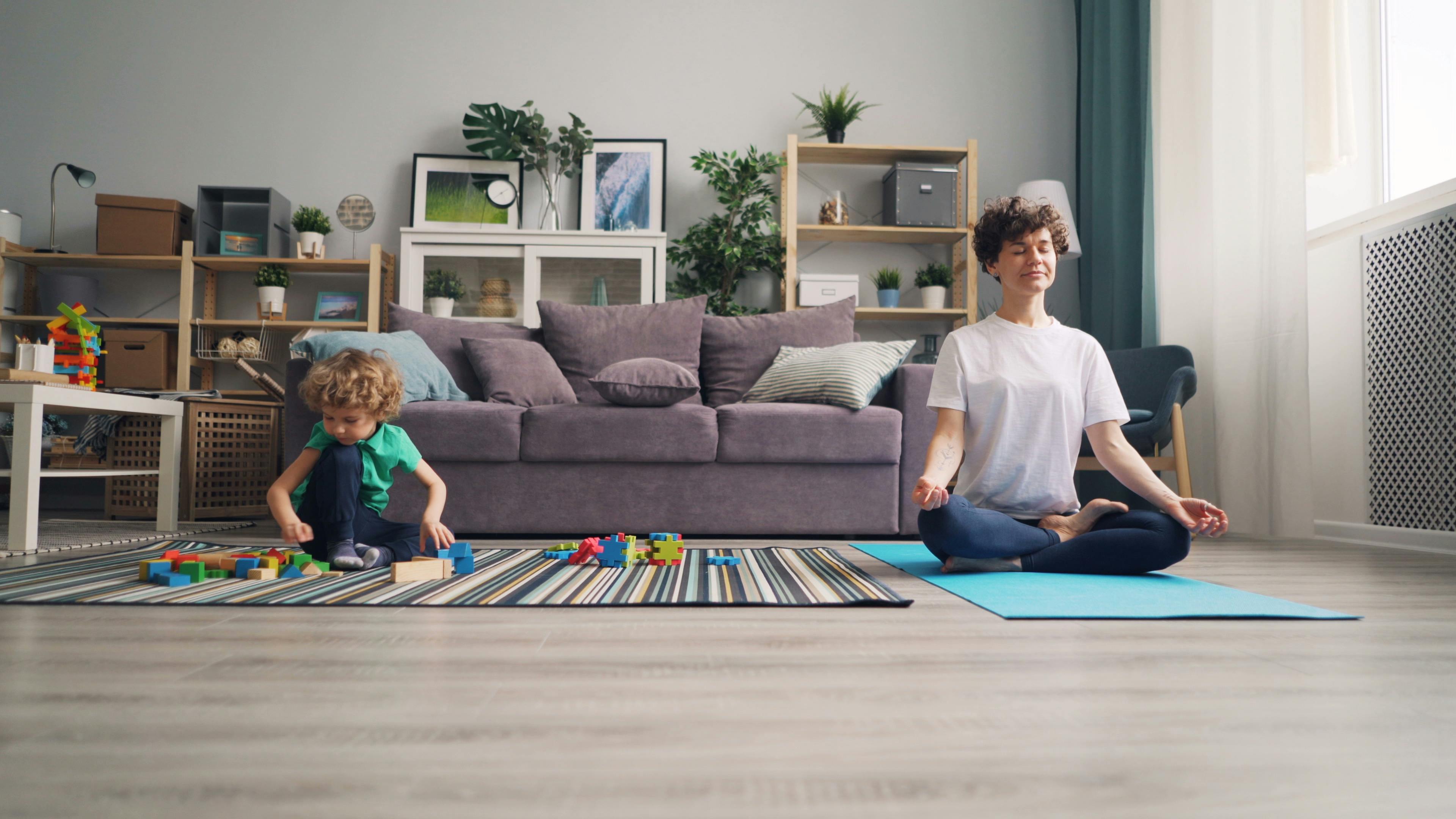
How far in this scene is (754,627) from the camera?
1204 millimetres

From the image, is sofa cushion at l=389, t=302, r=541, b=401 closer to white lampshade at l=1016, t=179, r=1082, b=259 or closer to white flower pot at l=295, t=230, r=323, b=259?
white flower pot at l=295, t=230, r=323, b=259

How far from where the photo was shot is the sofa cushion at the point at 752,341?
10.4 feet

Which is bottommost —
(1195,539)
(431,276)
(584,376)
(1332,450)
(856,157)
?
(1195,539)

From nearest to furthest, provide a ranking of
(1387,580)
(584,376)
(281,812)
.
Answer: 1. (281,812)
2. (1387,580)
3. (584,376)

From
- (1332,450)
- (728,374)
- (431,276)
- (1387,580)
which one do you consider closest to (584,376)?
(728,374)

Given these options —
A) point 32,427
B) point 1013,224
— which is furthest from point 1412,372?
point 32,427

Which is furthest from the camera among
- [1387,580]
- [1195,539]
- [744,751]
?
[1195,539]

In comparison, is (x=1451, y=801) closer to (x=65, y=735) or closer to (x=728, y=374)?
(x=65, y=735)

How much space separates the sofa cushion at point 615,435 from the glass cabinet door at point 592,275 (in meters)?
1.64

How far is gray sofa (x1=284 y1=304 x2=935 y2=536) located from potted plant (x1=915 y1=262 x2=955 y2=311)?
153 centimetres

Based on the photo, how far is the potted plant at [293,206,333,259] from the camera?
13.4 feet

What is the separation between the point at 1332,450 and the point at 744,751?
3.02 m

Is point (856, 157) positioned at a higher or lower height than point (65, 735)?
higher

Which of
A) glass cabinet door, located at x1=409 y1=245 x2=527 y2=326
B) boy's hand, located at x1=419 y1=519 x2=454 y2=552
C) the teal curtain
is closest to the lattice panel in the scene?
the teal curtain
